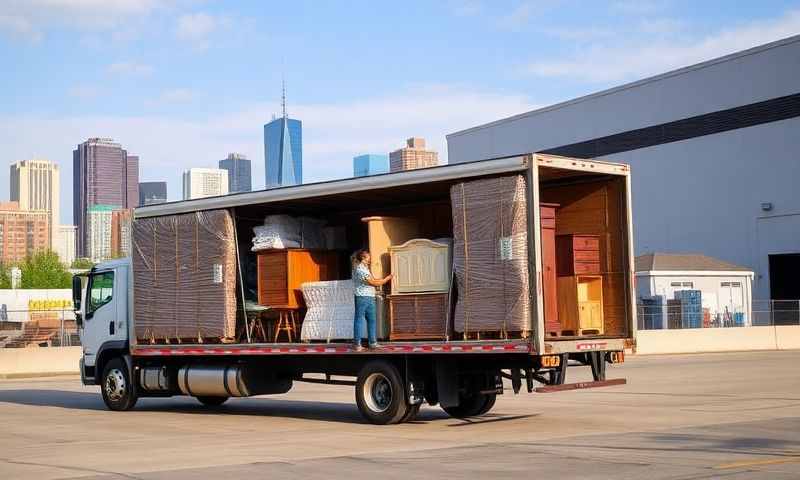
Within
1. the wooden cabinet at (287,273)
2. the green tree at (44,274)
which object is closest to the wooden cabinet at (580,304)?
the wooden cabinet at (287,273)

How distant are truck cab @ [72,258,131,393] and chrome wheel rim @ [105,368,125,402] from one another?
0.94 ft

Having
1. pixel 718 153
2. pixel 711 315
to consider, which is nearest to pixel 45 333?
pixel 711 315

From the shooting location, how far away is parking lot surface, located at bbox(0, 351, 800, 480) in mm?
11688

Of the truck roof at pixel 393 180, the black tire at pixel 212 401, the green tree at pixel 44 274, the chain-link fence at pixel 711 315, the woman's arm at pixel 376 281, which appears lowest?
the black tire at pixel 212 401

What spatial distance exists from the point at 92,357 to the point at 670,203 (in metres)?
48.4

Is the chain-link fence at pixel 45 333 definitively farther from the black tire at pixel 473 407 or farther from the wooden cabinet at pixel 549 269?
the wooden cabinet at pixel 549 269

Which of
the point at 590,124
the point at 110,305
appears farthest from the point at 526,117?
the point at 110,305

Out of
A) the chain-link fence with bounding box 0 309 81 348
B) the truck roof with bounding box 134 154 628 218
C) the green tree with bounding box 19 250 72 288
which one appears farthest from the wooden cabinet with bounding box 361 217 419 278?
the green tree with bounding box 19 250 72 288

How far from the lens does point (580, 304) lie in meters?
16.6

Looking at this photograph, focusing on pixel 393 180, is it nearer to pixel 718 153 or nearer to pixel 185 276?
pixel 185 276

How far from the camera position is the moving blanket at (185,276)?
760 inches

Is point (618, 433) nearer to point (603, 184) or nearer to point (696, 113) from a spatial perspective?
point (603, 184)

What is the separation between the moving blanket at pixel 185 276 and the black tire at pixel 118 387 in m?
1.01

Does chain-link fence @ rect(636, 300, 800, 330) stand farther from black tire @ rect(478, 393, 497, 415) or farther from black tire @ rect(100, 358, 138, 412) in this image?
black tire @ rect(100, 358, 138, 412)
